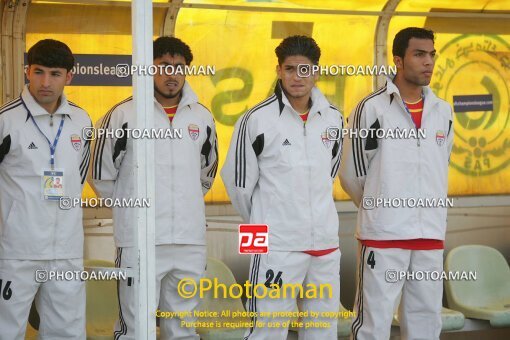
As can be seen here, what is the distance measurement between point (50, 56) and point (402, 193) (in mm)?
1966

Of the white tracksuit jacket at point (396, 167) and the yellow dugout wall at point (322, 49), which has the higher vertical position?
the yellow dugout wall at point (322, 49)

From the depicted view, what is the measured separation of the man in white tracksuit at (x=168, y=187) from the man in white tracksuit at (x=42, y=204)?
217 millimetres

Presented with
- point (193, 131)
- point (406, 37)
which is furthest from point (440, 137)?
point (193, 131)

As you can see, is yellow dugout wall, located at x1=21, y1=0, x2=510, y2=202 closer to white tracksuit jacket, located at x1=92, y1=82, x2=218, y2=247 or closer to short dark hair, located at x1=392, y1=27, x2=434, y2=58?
white tracksuit jacket, located at x1=92, y1=82, x2=218, y2=247

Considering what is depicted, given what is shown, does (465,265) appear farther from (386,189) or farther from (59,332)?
(59,332)

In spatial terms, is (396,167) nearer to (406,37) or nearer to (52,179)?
(406,37)

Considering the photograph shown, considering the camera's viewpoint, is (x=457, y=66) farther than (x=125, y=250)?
Yes

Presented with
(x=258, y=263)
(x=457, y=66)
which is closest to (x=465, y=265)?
(x=457, y=66)

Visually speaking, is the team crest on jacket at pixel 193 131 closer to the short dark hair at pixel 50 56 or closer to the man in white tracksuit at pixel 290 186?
the man in white tracksuit at pixel 290 186

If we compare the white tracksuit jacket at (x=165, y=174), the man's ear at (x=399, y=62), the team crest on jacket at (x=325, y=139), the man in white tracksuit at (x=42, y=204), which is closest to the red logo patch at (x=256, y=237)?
the white tracksuit jacket at (x=165, y=174)

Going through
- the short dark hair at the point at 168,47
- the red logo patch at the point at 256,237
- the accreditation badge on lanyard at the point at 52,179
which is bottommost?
the red logo patch at the point at 256,237

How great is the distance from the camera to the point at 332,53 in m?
6.92

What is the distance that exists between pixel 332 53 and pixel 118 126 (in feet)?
6.70

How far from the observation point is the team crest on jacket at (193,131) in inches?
215
